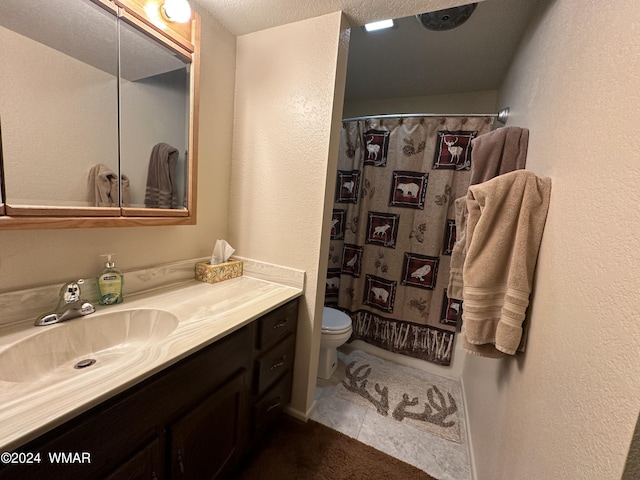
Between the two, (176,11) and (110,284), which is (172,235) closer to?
(110,284)

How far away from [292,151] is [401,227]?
108 centimetres

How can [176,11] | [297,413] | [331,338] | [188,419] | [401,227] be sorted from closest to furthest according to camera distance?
→ [188,419], [176,11], [297,413], [331,338], [401,227]

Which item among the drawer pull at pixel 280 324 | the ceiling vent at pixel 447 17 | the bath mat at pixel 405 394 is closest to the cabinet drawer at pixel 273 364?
the drawer pull at pixel 280 324

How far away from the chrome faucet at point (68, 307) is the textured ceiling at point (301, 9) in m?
1.39

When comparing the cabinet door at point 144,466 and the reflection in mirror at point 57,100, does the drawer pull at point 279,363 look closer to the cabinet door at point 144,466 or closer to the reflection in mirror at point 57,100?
the cabinet door at point 144,466

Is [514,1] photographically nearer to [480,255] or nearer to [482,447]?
[480,255]

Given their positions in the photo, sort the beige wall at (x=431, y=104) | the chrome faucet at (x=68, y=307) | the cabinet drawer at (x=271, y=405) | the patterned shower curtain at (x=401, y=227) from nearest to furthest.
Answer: the chrome faucet at (x=68, y=307) → the cabinet drawer at (x=271, y=405) → the patterned shower curtain at (x=401, y=227) → the beige wall at (x=431, y=104)

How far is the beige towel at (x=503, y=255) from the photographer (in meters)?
0.79

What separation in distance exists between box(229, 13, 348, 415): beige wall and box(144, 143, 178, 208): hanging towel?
396mm

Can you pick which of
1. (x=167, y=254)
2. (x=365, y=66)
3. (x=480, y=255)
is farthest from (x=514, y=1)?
(x=167, y=254)

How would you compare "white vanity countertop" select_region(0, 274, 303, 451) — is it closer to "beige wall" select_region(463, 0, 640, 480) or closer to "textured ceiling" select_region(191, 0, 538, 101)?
"beige wall" select_region(463, 0, 640, 480)

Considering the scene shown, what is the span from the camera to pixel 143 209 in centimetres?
106

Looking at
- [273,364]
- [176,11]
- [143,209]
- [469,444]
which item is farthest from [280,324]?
[176,11]

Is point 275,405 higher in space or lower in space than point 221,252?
lower
